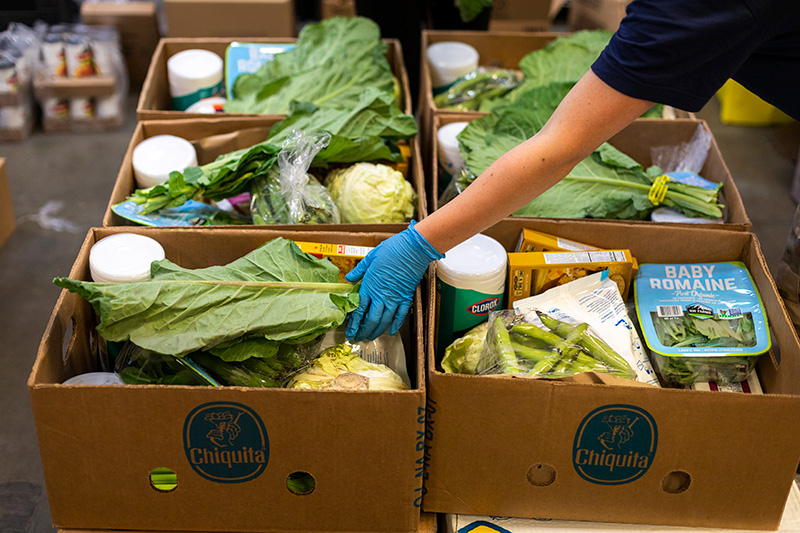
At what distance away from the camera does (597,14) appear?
3.10 meters

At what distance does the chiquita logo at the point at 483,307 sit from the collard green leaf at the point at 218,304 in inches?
11.9

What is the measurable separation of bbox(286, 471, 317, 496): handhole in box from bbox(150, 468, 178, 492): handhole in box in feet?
0.74

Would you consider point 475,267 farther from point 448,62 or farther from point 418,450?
point 448,62

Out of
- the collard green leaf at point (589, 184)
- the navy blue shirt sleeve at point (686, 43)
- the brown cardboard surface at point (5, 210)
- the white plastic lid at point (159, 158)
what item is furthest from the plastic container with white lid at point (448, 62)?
the brown cardboard surface at point (5, 210)

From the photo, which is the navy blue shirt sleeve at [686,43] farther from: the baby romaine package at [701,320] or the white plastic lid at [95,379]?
the white plastic lid at [95,379]

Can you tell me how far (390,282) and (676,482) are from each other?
73cm

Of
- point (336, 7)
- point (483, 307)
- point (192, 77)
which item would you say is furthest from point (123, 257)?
point (336, 7)

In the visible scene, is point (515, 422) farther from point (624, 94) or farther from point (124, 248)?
point (124, 248)

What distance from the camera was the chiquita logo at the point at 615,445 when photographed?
1.36 m

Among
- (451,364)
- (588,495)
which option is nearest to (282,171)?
(451,364)

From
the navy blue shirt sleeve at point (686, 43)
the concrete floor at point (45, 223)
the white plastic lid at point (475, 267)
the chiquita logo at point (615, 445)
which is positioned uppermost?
the navy blue shirt sleeve at point (686, 43)

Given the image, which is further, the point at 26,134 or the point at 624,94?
the point at 26,134

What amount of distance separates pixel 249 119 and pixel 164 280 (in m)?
0.81

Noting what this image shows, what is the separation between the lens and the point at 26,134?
12.6ft
